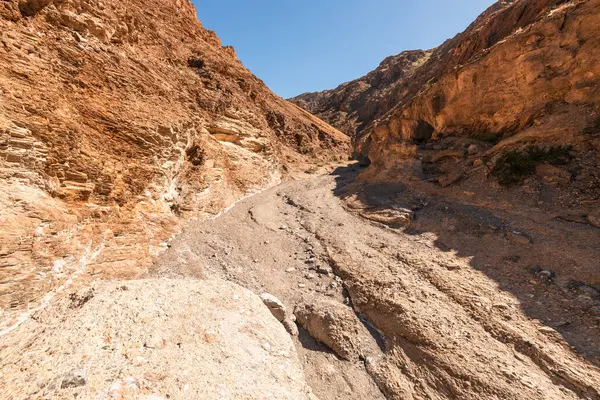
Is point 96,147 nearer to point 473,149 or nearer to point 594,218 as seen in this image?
point 594,218

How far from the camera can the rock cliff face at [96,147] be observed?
6.10 meters

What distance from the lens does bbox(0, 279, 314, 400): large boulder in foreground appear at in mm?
2963

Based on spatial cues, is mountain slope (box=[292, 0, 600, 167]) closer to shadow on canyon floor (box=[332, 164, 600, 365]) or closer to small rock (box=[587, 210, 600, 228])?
small rock (box=[587, 210, 600, 228])

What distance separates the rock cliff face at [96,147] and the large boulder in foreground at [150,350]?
71.1 inches

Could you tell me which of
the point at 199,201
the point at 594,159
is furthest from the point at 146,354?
the point at 594,159

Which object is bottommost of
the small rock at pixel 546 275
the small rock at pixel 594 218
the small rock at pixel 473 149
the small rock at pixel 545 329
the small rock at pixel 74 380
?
the small rock at pixel 74 380

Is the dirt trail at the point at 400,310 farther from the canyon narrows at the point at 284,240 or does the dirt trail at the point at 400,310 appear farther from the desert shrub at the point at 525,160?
the desert shrub at the point at 525,160

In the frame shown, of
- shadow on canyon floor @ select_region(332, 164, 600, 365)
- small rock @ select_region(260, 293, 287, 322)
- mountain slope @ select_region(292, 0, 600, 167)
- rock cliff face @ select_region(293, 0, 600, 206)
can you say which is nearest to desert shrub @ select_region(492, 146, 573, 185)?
rock cliff face @ select_region(293, 0, 600, 206)

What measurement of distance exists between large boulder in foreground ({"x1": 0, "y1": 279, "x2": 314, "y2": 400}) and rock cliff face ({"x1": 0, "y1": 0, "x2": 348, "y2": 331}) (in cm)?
181

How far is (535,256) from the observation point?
600 centimetres

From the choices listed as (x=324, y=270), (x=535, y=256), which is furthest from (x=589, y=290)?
(x=324, y=270)

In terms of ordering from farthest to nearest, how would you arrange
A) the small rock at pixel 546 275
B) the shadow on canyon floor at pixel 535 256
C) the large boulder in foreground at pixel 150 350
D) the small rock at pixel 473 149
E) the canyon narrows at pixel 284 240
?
1. the small rock at pixel 473 149
2. the small rock at pixel 546 275
3. the shadow on canyon floor at pixel 535 256
4. the canyon narrows at pixel 284 240
5. the large boulder in foreground at pixel 150 350

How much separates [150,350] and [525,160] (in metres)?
12.6

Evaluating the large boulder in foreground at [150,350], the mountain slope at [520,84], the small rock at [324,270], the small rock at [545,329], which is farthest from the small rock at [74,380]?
the mountain slope at [520,84]
